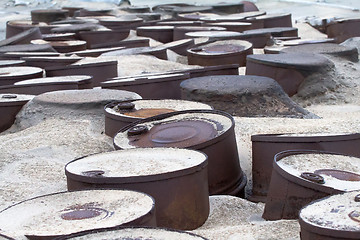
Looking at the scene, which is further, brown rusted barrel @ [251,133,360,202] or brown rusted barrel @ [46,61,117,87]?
brown rusted barrel @ [46,61,117,87]

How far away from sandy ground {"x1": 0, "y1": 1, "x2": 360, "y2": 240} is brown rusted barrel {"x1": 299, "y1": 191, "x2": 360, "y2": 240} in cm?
23

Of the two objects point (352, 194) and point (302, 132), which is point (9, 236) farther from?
point (302, 132)

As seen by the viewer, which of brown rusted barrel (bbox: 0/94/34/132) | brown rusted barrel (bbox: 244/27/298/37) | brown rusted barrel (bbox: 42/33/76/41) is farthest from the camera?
brown rusted barrel (bbox: 42/33/76/41)

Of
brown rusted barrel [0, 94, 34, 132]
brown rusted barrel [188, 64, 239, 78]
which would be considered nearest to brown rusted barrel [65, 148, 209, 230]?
brown rusted barrel [0, 94, 34, 132]

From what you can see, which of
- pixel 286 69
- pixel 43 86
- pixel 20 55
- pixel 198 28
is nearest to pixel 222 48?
pixel 286 69

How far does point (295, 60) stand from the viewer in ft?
20.5

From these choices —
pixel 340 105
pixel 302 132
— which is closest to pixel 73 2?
pixel 340 105

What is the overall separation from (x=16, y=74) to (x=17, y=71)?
0.25 m

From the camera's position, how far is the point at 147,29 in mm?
9594

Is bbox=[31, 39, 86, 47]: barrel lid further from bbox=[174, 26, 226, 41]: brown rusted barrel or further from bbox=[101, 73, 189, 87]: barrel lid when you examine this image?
bbox=[101, 73, 189, 87]: barrel lid

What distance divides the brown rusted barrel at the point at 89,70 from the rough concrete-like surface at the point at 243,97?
4.26 ft

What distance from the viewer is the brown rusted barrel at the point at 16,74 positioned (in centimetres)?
605

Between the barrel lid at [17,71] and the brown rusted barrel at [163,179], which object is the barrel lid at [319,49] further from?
the brown rusted barrel at [163,179]

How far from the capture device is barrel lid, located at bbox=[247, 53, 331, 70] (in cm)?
609
